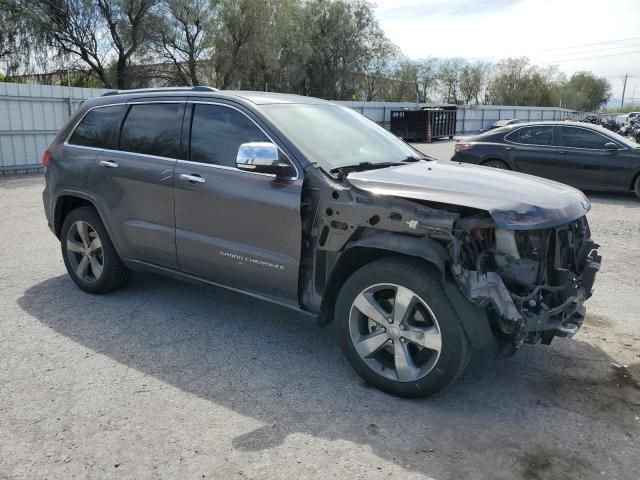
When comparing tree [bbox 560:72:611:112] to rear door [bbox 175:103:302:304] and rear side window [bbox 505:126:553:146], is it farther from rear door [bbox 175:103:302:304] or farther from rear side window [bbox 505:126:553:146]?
rear door [bbox 175:103:302:304]

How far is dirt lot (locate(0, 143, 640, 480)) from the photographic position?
2816mm

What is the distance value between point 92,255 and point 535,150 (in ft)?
29.3

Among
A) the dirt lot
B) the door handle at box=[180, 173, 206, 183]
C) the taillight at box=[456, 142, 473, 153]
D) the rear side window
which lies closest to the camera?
the dirt lot

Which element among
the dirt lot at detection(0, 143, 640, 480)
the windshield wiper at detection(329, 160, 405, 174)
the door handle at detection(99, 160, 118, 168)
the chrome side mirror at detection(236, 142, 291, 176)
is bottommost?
the dirt lot at detection(0, 143, 640, 480)

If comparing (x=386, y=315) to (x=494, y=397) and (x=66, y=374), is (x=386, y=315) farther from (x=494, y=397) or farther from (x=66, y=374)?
(x=66, y=374)

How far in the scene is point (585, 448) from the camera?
2939mm

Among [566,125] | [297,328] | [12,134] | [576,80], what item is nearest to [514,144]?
[566,125]

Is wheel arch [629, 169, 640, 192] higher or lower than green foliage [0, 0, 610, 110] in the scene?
lower

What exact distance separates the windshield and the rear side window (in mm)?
7347

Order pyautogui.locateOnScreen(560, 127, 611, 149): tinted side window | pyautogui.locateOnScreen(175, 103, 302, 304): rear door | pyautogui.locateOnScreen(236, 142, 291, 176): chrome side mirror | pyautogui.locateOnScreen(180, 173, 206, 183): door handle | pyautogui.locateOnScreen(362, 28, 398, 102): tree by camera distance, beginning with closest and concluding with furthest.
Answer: pyautogui.locateOnScreen(236, 142, 291, 176): chrome side mirror, pyautogui.locateOnScreen(175, 103, 302, 304): rear door, pyautogui.locateOnScreen(180, 173, 206, 183): door handle, pyautogui.locateOnScreen(560, 127, 611, 149): tinted side window, pyautogui.locateOnScreen(362, 28, 398, 102): tree

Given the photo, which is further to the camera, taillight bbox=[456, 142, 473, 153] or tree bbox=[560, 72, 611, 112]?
tree bbox=[560, 72, 611, 112]

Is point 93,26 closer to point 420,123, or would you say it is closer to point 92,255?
point 420,123

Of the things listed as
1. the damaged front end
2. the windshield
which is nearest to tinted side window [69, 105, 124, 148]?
the windshield

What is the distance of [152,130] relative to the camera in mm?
4652
